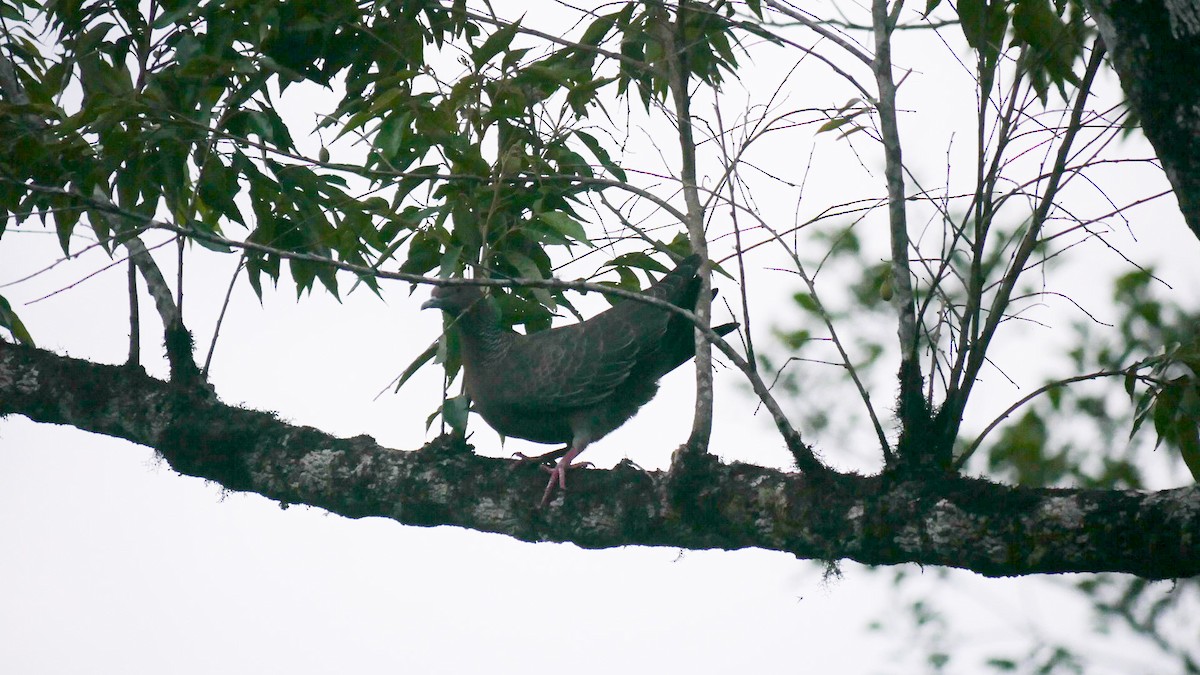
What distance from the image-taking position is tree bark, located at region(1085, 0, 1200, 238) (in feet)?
6.97

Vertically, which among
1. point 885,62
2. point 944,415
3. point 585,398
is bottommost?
point 944,415

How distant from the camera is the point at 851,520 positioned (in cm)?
277

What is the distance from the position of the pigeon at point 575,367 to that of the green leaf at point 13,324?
1692 mm

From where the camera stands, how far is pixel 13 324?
4.22 meters

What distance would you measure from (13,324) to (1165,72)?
4.01 meters

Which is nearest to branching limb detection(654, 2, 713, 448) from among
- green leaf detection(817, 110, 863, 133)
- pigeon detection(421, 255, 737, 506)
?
green leaf detection(817, 110, 863, 133)

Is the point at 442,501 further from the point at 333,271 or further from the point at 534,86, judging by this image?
the point at 534,86

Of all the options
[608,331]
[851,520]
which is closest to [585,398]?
[608,331]

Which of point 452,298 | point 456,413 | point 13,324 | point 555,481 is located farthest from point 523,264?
point 13,324

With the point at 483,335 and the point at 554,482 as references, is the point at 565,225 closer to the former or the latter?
the point at 554,482

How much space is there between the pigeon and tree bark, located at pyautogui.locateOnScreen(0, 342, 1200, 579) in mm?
836

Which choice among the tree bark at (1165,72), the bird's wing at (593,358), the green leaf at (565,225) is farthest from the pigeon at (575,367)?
the tree bark at (1165,72)

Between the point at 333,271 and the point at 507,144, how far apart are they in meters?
0.73

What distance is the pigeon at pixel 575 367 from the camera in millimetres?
4246
